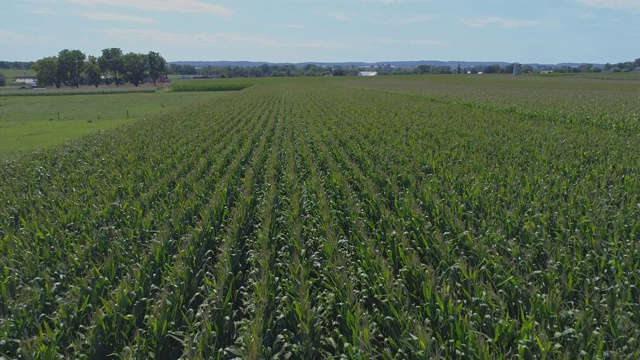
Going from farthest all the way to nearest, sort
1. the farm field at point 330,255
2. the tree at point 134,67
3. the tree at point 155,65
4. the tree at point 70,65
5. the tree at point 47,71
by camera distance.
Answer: the tree at point 155,65, the tree at point 134,67, the tree at point 70,65, the tree at point 47,71, the farm field at point 330,255

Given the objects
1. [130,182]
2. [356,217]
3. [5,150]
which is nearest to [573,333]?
[356,217]

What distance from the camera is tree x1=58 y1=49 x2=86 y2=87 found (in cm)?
12625

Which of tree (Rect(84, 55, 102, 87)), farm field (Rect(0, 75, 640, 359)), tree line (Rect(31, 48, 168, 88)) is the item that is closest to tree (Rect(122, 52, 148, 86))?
tree line (Rect(31, 48, 168, 88))

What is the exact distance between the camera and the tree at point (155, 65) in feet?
458

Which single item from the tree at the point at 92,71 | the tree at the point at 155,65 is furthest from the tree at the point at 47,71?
the tree at the point at 155,65

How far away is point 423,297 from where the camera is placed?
5.26 metres

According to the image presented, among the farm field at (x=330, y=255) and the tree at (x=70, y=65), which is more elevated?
the tree at (x=70, y=65)

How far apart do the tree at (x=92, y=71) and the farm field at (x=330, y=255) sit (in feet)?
433

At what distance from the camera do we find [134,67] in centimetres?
13562

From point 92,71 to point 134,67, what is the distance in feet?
36.7

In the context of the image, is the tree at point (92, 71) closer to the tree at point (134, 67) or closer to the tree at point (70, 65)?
the tree at point (70, 65)

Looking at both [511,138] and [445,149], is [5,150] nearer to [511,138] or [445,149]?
[445,149]

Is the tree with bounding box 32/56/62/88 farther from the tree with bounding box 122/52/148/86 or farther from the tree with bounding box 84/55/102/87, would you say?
the tree with bounding box 122/52/148/86

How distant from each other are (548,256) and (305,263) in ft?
9.88
